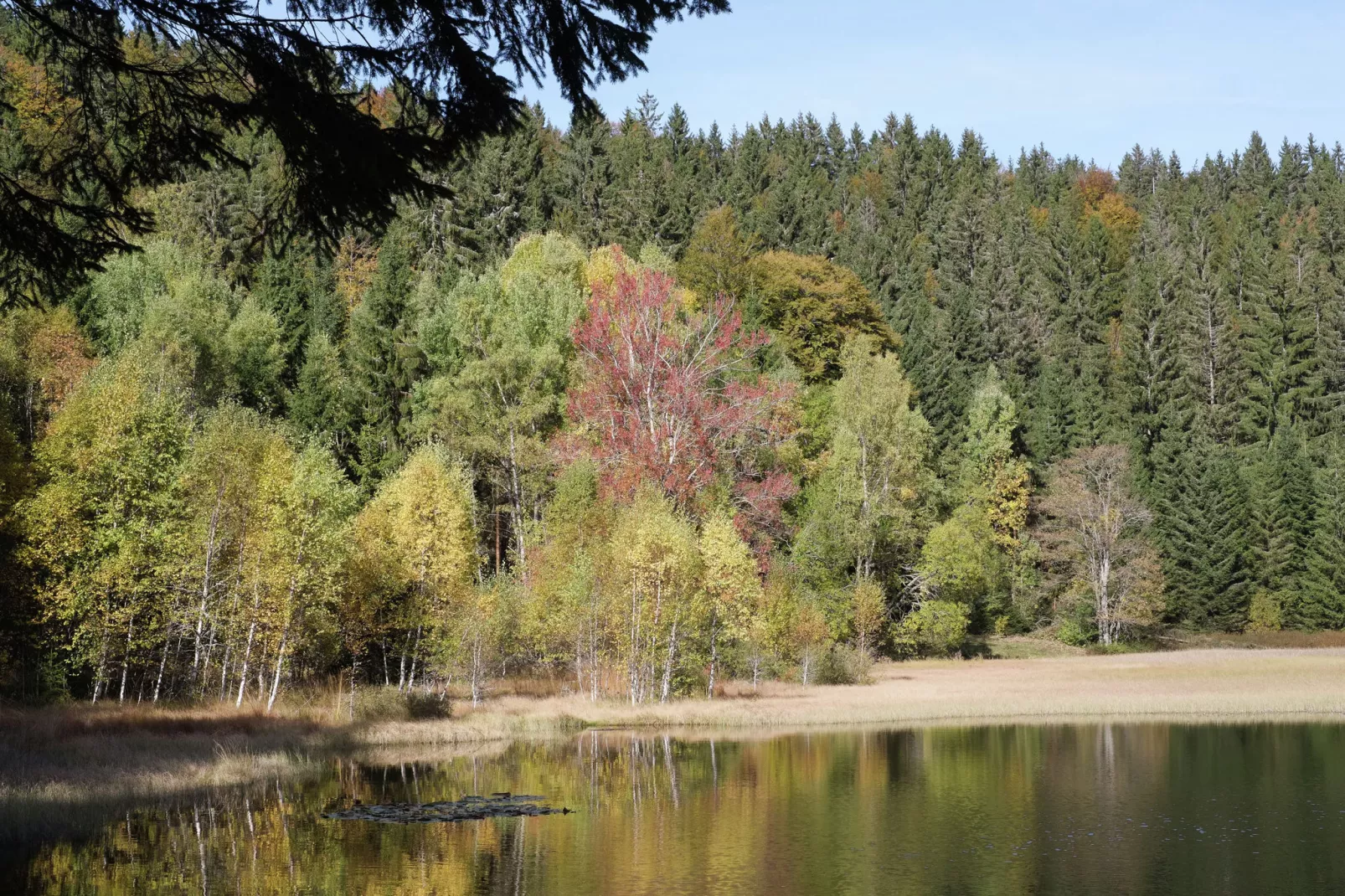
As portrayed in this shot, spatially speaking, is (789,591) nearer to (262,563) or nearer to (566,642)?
(566,642)

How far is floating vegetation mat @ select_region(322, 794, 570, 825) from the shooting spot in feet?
92.1

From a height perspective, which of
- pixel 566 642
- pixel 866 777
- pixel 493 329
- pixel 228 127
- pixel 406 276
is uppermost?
pixel 406 276

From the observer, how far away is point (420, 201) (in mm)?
9992

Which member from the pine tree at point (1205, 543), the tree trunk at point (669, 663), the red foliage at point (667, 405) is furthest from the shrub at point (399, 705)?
the pine tree at point (1205, 543)

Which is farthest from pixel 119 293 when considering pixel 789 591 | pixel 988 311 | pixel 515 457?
pixel 988 311

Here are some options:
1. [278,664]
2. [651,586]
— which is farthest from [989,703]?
[278,664]

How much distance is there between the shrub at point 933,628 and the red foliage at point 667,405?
1419 centimetres

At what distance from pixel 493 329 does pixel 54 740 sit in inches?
1437

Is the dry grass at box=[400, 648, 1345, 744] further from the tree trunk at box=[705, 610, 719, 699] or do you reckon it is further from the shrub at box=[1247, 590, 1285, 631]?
the shrub at box=[1247, 590, 1285, 631]

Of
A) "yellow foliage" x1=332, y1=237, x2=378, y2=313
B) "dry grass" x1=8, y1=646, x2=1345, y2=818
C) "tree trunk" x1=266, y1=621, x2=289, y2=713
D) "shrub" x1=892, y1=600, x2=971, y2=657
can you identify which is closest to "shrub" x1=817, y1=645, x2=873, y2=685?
"dry grass" x1=8, y1=646, x2=1345, y2=818

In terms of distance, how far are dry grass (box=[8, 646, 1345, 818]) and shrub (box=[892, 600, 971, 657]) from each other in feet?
5.59

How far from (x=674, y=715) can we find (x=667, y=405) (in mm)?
15527

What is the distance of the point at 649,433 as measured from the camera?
57.7 m

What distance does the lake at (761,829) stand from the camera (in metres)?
22.8
